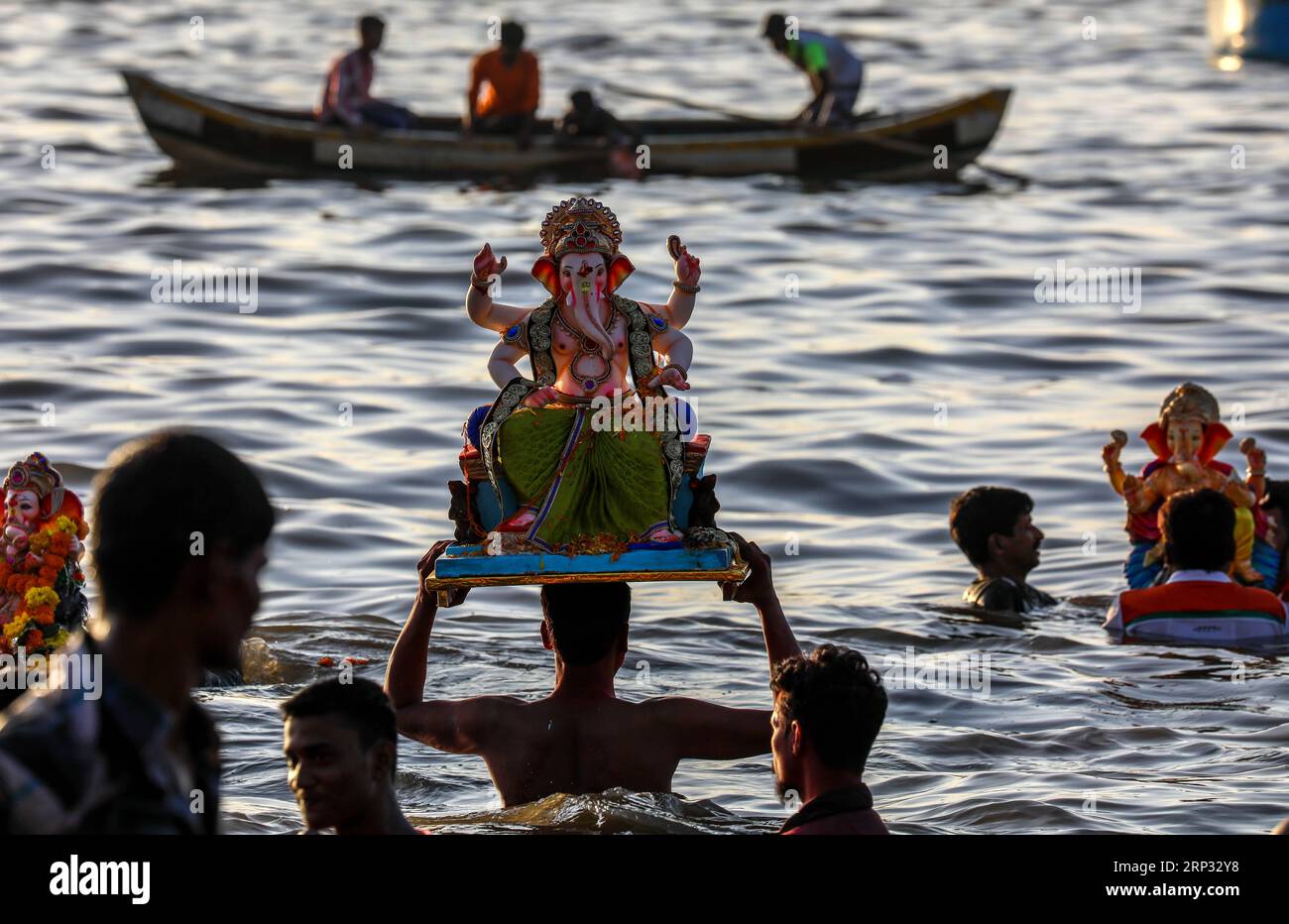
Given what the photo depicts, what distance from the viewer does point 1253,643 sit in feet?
37.2

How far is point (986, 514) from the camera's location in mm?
11961

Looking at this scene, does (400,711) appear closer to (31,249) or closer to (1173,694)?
(1173,694)

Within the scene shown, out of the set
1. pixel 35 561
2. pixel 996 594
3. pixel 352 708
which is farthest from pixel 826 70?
pixel 352 708

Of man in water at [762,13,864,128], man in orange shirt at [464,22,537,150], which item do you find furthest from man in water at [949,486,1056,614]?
man in orange shirt at [464,22,537,150]

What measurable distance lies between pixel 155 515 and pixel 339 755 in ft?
5.53

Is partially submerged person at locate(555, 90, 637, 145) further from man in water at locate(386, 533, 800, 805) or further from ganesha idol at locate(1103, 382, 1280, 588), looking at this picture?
man in water at locate(386, 533, 800, 805)

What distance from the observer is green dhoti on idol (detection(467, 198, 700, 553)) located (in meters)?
7.09

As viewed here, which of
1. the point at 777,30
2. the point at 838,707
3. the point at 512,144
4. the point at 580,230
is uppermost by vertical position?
the point at 777,30

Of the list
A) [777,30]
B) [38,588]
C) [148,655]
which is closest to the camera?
[148,655]

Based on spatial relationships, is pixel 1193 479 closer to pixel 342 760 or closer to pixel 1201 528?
pixel 1201 528

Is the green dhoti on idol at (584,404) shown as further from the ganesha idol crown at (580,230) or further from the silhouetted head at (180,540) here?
the silhouetted head at (180,540)

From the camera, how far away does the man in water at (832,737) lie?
561 cm

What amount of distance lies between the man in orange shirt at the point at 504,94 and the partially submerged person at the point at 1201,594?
1720cm

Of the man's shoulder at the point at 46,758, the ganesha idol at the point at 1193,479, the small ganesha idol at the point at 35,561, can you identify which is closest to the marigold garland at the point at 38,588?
the small ganesha idol at the point at 35,561
